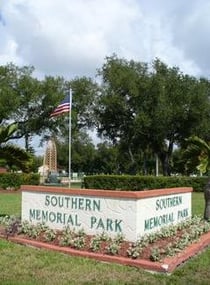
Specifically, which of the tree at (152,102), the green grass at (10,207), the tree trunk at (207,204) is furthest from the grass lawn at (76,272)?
the tree at (152,102)

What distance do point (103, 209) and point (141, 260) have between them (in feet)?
5.12

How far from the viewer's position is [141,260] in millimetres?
7828

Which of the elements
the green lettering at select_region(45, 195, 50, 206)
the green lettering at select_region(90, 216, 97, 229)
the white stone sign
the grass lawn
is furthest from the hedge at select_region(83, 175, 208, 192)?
the grass lawn

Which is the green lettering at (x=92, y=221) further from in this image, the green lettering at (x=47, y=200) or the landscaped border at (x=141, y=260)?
the green lettering at (x=47, y=200)

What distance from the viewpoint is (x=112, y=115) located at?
45.2 m

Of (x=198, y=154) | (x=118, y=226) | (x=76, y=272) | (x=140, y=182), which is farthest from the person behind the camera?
(x=140, y=182)

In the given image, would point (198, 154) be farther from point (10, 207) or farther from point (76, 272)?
point (10, 207)

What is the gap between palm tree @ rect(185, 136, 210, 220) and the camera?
13508 mm

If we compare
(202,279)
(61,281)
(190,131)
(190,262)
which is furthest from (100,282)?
(190,131)

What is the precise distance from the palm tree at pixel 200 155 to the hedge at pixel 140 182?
1738 centimetres

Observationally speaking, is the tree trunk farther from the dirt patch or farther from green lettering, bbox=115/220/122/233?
green lettering, bbox=115/220/122/233

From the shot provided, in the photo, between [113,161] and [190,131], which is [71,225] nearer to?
[190,131]

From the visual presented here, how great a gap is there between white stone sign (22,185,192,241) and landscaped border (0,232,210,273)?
750 millimetres

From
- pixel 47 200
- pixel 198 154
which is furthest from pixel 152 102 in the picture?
pixel 47 200
